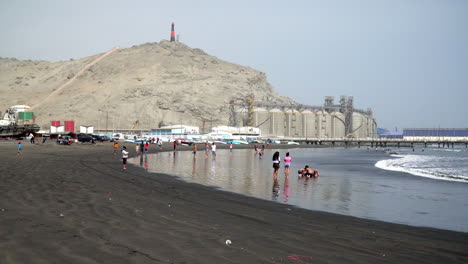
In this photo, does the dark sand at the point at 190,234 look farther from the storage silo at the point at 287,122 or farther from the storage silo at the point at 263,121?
the storage silo at the point at 287,122

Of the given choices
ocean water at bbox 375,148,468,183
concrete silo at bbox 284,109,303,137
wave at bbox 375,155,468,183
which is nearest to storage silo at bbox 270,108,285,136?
concrete silo at bbox 284,109,303,137

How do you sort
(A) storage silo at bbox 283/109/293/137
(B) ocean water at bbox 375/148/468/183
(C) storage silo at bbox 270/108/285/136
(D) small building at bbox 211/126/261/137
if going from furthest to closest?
(A) storage silo at bbox 283/109/293/137, (C) storage silo at bbox 270/108/285/136, (D) small building at bbox 211/126/261/137, (B) ocean water at bbox 375/148/468/183

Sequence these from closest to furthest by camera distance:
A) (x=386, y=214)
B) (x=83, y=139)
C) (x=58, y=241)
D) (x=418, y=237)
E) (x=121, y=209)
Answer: (x=58, y=241) → (x=418, y=237) → (x=121, y=209) → (x=386, y=214) → (x=83, y=139)

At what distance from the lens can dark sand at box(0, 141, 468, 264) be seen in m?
8.23

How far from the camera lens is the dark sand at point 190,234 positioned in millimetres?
8234

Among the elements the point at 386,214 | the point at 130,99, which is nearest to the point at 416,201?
the point at 386,214

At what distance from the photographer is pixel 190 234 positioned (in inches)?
400

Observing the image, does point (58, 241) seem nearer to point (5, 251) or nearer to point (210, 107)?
point (5, 251)

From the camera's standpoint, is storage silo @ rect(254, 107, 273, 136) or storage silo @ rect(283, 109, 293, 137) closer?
storage silo @ rect(254, 107, 273, 136)

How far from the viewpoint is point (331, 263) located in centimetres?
817

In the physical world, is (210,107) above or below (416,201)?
above

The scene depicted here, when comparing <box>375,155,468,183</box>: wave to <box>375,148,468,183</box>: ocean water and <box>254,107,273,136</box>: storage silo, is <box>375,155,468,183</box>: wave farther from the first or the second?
<box>254,107,273,136</box>: storage silo

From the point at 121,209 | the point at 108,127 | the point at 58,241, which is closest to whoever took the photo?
the point at 58,241

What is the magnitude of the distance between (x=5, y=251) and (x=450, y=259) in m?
8.38
